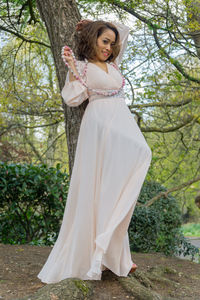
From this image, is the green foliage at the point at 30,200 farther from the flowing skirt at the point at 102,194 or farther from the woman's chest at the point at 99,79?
the woman's chest at the point at 99,79

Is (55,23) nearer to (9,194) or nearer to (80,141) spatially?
(80,141)

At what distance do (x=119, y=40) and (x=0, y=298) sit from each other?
2.38 m

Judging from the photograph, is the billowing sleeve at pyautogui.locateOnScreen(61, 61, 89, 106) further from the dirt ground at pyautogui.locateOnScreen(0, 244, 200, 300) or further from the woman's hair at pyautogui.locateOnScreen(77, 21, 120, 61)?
the dirt ground at pyautogui.locateOnScreen(0, 244, 200, 300)

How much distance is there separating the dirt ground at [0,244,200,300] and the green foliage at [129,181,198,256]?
572mm

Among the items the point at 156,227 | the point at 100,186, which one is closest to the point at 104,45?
the point at 100,186

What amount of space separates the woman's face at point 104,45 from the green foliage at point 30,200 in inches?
96.4

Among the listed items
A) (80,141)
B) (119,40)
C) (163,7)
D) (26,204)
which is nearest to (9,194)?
(26,204)

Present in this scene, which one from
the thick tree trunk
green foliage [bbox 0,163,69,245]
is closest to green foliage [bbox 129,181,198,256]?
green foliage [bbox 0,163,69,245]

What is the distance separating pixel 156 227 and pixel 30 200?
77.8 inches

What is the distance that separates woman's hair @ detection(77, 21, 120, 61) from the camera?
318 centimetres

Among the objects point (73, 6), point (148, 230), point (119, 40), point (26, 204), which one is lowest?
point (148, 230)

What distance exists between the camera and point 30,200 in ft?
17.4

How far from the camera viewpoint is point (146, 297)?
8.39ft

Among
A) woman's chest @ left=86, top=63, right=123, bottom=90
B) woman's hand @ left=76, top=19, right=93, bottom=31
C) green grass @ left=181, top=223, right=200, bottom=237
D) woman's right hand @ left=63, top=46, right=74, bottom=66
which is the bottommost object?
green grass @ left=181, top=223, right=200, bottom=237
